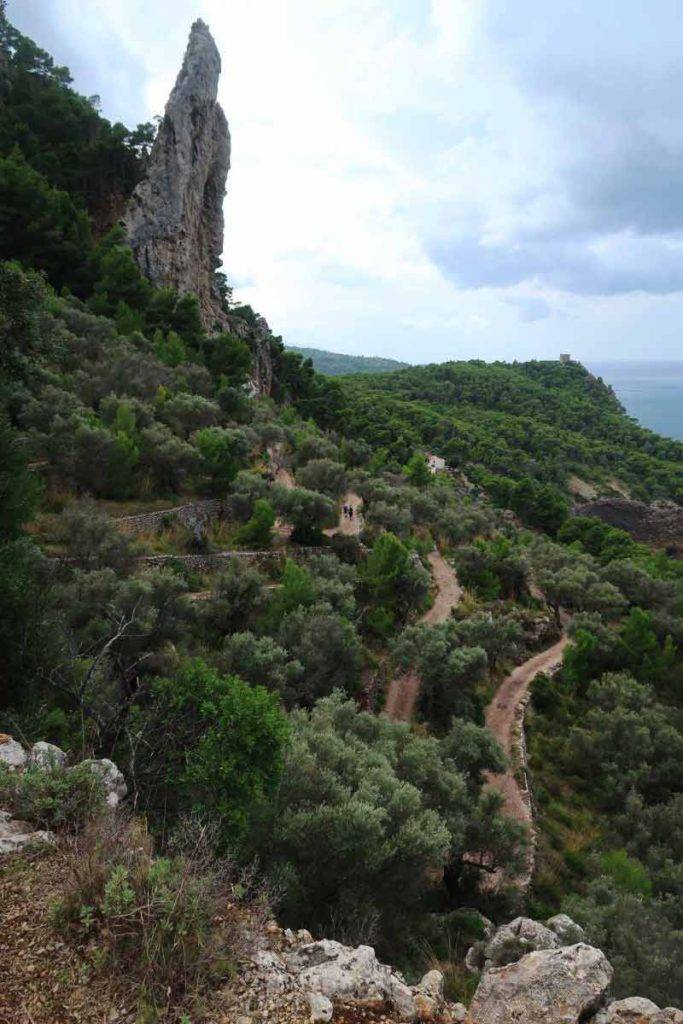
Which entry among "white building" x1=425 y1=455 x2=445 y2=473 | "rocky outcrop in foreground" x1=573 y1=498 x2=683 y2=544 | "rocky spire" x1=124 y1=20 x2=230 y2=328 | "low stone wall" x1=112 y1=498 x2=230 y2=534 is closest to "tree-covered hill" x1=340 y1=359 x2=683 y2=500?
"white building" x1=425 y1=455 x2=445 y2=473

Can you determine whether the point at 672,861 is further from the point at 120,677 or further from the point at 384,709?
the point at 120,677

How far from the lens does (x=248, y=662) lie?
13648mm

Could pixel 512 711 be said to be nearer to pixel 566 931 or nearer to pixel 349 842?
pixel 566 931

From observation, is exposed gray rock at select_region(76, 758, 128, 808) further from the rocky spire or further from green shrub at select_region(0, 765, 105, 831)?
the rocky spire

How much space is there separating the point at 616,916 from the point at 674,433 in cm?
18883

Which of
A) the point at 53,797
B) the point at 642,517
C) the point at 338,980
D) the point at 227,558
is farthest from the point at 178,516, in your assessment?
the point at 642,517

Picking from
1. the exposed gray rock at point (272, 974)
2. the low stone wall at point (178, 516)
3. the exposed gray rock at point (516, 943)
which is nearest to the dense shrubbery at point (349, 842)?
the exposed gray rock at point (516, 943)

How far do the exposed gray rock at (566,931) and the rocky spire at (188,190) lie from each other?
42610 millimetres

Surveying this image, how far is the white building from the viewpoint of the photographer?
55781 millimetres

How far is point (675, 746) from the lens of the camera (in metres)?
18.7

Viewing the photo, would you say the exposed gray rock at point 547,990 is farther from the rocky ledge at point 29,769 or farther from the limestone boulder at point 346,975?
the rocky ledge at point 29,769

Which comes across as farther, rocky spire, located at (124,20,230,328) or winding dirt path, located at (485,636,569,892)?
rocky spire, located at (124,20,230,328)

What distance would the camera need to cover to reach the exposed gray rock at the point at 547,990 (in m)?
4.44

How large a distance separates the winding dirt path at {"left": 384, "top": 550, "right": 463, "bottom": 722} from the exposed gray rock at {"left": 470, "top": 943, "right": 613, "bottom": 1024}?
11584 mm
